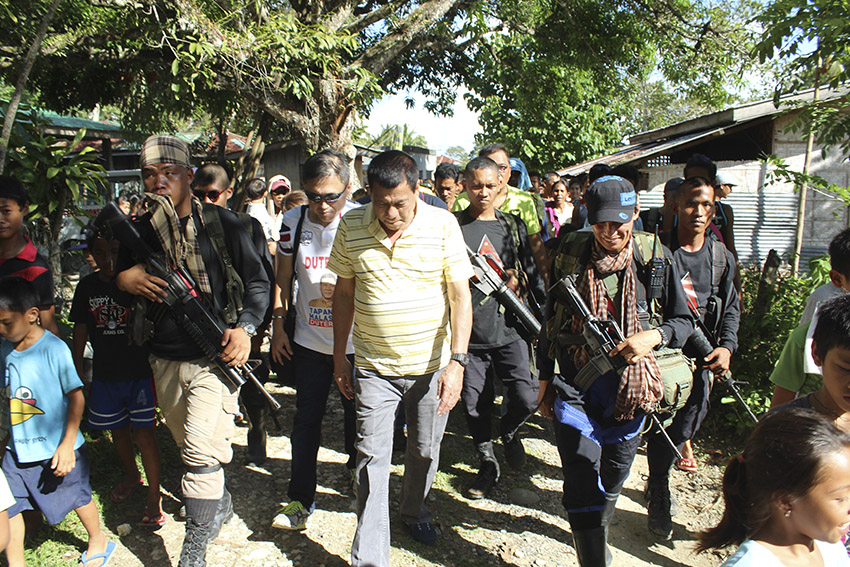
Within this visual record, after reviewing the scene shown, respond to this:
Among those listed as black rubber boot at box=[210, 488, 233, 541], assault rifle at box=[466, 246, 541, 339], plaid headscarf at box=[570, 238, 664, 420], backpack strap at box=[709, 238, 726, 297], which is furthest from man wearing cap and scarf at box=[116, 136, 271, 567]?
backpack strap at box=[709, 238, 726, 297]

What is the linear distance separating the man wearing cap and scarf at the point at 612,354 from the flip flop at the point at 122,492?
2539mm

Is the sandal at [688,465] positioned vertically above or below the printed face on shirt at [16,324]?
below

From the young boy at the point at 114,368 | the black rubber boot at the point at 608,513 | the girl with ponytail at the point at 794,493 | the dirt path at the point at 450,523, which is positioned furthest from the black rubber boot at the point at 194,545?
the girl with ponytail at the point at 794,493

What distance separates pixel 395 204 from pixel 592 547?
1.83 metres

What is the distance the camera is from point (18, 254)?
3.21m

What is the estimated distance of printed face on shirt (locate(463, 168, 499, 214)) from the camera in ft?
13.2

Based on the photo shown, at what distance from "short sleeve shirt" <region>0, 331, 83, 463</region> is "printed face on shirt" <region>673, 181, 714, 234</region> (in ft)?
11.2

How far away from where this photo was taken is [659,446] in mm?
3596

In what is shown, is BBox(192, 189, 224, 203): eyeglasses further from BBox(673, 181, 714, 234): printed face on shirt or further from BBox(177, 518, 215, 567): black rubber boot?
BBox(673, 181, 714, 234): printed face on shirt

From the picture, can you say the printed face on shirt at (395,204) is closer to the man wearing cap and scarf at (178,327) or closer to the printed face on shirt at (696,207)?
the man wearing cap and scarf at (178,327)

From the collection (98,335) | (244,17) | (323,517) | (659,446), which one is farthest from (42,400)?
(244,17)

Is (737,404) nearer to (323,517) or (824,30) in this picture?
(824,30)

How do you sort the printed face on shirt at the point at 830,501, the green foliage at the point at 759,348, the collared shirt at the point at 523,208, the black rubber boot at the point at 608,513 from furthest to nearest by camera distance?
the green foliage at the point at 759,348 < the collared shirt at the point at 523,208 < the black rubber boot at the point at 608,513 < the printed face on shirt at the point at 830,501

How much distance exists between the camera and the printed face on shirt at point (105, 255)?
3.55 m
